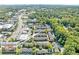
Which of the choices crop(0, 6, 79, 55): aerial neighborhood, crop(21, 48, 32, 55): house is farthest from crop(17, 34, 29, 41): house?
crop(21, 48, 32, 55): house

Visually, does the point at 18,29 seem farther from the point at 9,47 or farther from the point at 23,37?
the point at 9,47

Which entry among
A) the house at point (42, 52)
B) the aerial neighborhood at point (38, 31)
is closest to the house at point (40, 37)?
the aerial neighborhood at point (38, 31)

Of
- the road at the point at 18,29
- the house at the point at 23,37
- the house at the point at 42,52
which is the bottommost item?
the house at the point at 42,52

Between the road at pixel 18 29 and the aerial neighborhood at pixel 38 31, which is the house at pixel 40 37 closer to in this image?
the aerial neighborhood at pixel 38 31

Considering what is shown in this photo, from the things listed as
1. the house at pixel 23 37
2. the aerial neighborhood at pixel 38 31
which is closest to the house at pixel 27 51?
the aerial neighborhood at pixel 38 31

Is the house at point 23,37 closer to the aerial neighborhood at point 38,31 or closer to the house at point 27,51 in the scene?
the aerial neighborhood at point 38,31

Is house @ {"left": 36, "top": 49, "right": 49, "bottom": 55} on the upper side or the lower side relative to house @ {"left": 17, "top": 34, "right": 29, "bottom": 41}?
lower

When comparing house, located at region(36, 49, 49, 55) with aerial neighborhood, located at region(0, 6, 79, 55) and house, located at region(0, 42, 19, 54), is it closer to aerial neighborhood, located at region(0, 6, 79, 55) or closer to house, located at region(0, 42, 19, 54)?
aerial neighborhood, located at region(0, 6, 79, 55)

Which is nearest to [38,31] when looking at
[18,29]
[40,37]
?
[40,37]

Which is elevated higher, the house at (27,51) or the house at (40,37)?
the house at (40,37)

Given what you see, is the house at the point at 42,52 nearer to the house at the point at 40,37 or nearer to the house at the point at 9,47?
the house at the point at 40,37

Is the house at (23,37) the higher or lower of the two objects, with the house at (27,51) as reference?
higher

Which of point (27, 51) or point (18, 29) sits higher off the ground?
point (18, 29)
